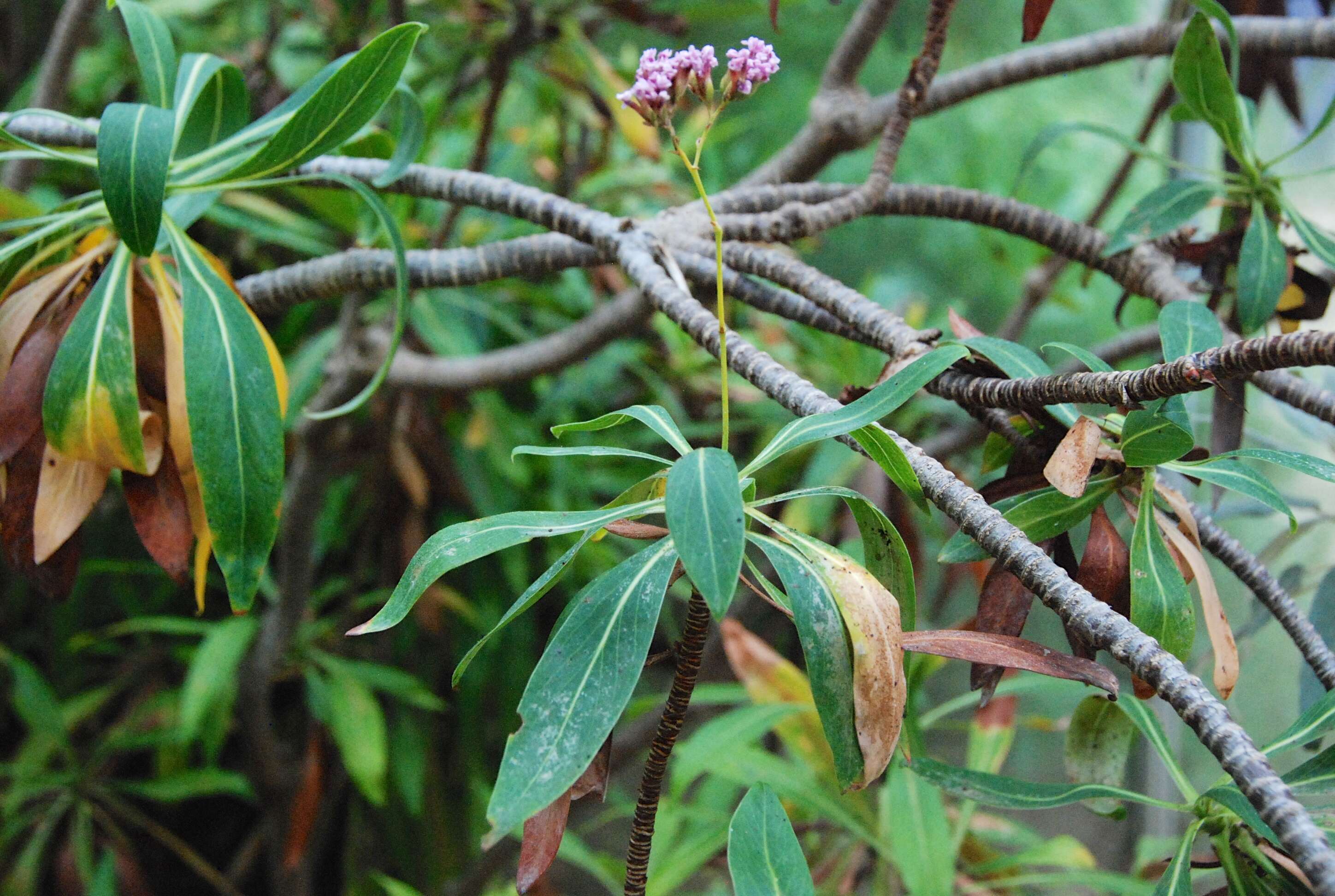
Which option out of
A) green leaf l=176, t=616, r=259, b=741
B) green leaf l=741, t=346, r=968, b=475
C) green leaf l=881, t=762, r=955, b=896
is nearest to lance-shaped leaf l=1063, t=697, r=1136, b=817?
green leaf l=741, t=346, r=968, b=475

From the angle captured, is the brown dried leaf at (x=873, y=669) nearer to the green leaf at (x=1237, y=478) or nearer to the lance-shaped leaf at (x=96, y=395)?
the green leaf at (x=1237, y=478)

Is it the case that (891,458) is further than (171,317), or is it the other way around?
(171,317)

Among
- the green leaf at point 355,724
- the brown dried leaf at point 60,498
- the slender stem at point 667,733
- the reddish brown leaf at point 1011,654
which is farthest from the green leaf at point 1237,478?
the green leaf at point 355,724

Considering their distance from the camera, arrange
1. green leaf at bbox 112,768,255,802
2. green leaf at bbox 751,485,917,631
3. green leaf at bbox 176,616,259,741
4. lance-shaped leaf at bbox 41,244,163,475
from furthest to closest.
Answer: green leaf at bbox 112,768,255,802
green leaf at bbox 176,616,259,741
lance-shaped leaf at bbox 41,244,163,475
green leaf at bbox 751,485,917,631

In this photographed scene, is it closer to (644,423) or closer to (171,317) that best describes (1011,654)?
(644,423)

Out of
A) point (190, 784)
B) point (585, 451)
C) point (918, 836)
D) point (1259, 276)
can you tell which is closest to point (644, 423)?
point (585, 451)

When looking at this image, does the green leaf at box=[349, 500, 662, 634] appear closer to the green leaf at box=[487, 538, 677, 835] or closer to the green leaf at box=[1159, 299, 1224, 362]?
the green leaf at box=[487, 538, 677, 835]

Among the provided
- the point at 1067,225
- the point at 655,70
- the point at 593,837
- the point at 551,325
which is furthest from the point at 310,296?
the point at 593,837
